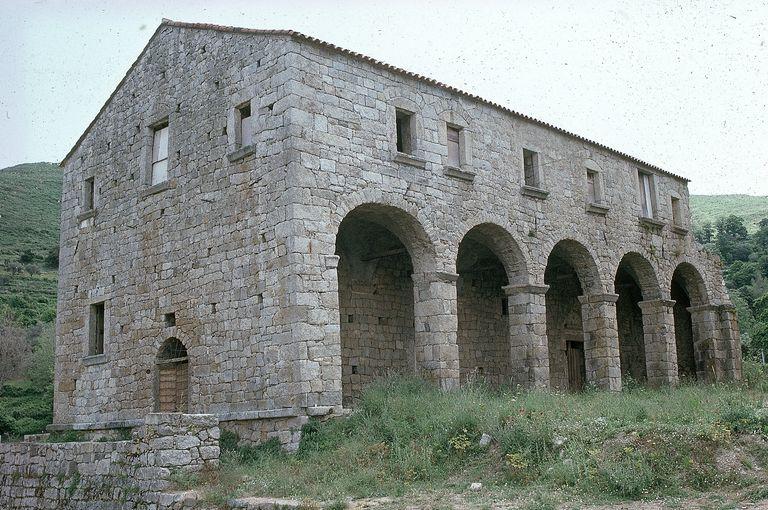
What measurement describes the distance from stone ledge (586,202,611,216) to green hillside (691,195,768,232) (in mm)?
42110

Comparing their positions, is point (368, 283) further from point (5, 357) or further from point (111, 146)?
point (5, 357)

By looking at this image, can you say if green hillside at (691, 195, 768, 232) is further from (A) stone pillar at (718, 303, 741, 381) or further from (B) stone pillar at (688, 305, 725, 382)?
(B) stone pillar at (688, 305, 725, 382)

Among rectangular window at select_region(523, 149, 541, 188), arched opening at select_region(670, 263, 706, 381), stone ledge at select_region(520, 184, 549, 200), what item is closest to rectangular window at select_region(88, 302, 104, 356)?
stone ledge at select_region(520, 184, 549, 200)

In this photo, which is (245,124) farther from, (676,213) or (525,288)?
(676,213)

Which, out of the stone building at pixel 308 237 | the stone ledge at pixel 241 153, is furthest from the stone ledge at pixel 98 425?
the stone ledge at pixel 241 153

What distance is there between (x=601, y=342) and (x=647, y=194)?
5.36 m

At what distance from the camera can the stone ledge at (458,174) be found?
52.9ft

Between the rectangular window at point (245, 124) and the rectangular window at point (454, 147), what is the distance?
4.22 meters

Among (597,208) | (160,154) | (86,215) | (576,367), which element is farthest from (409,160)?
(576,367)

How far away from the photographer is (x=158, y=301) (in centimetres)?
1611

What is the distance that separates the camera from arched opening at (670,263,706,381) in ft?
77.4

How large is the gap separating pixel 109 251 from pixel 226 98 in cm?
→ 477

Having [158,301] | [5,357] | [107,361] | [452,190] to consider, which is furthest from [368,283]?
[5,357]

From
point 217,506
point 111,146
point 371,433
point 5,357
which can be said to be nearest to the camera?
point 217,506
